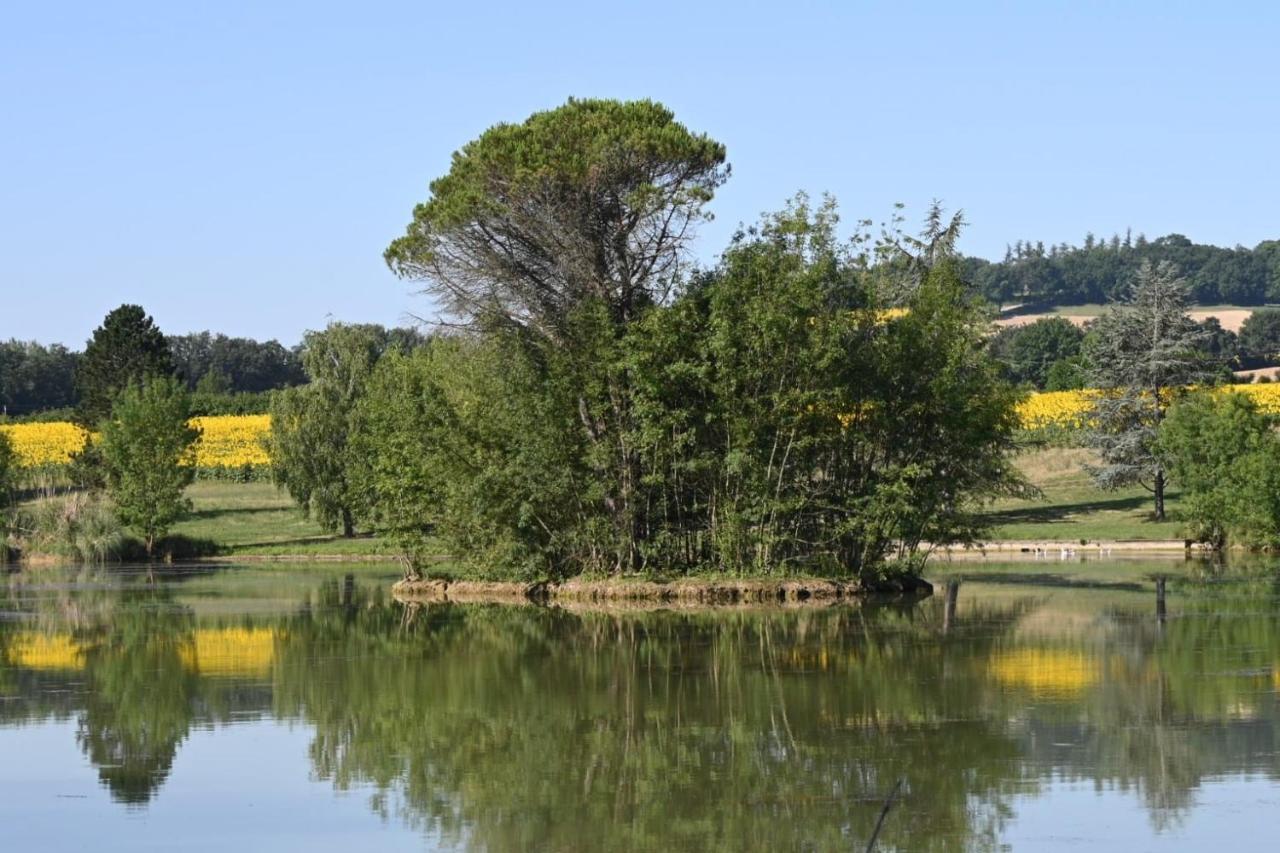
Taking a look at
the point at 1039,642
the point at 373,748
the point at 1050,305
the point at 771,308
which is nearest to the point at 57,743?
the point at 373,748

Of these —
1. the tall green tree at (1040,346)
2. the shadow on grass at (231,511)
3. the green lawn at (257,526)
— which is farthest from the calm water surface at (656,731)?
the tall green tree at (1040,346)

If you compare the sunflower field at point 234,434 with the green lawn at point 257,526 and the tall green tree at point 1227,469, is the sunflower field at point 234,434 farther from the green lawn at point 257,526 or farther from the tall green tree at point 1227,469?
the tall green tree at point 1227,469

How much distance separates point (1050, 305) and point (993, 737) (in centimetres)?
17905

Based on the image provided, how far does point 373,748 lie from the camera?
747 inches

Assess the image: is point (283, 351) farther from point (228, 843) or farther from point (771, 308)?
point (228, 843)

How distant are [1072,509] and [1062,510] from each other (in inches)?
20.0

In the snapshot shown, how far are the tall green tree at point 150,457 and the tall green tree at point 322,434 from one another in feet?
11.8

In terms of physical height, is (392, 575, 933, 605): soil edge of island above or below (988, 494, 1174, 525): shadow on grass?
below

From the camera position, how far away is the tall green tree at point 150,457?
6288 cm

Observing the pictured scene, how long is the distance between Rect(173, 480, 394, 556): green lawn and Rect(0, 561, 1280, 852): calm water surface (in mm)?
28005

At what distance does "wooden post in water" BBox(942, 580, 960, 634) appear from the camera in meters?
31.5

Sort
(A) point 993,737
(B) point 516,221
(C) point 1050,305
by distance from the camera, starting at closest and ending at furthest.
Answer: (A) point 993,737
(B) point 516,221
(C) point 1050,305

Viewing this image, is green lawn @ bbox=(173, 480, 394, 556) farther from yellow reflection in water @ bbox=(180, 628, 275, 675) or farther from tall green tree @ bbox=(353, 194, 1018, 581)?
yellow reflection in water @ bbox=(180, 628, 275, 675)

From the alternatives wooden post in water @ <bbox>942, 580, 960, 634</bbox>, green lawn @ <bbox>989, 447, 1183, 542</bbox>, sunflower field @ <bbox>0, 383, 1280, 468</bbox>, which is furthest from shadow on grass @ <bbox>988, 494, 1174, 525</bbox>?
wooden post in water @ <bbox>942, 580, 960, 634</bbox>
